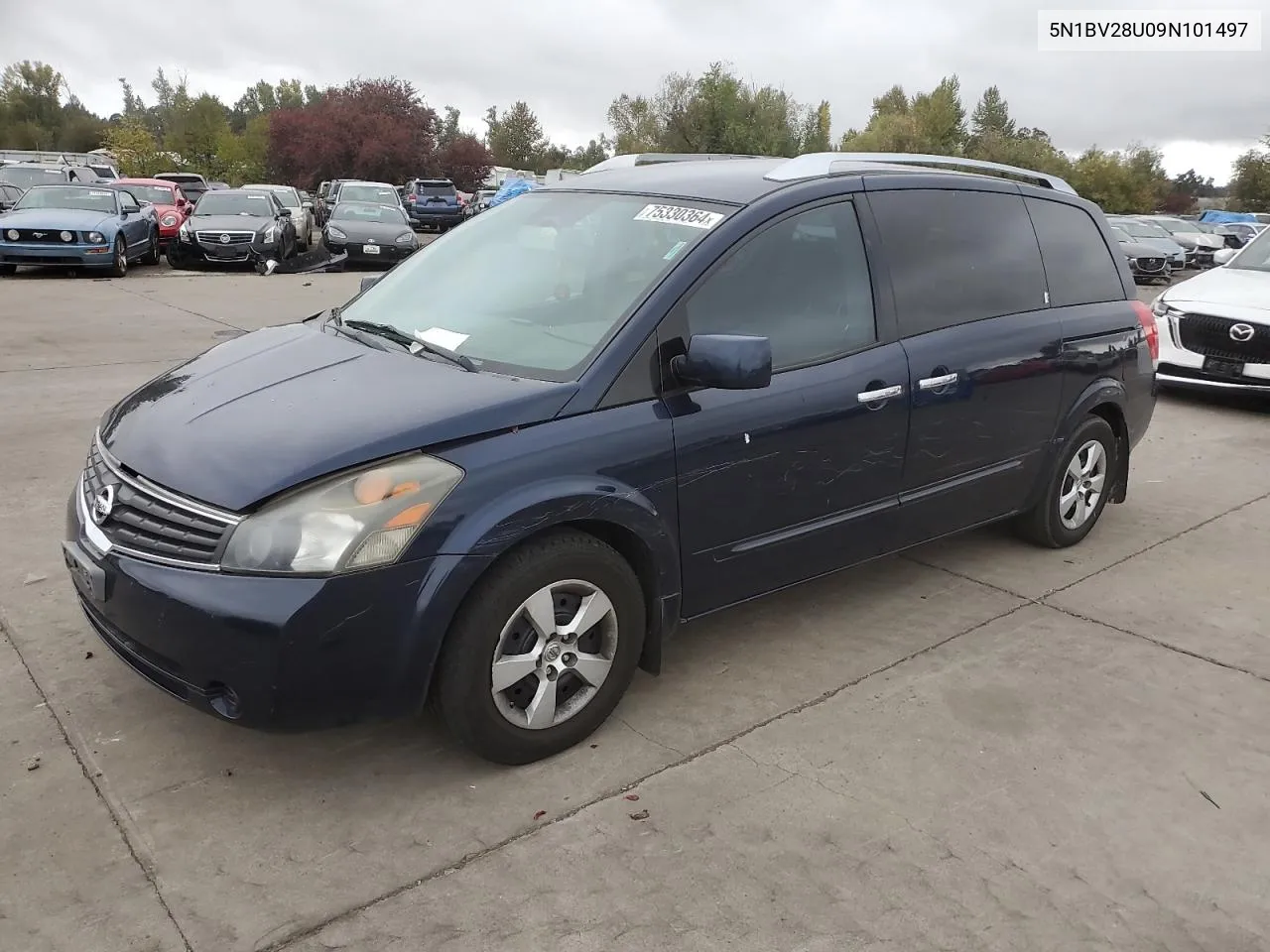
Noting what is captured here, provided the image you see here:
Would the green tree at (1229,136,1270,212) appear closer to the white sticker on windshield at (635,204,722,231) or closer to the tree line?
the tree line

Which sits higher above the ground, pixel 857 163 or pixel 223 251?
pixel 857 163

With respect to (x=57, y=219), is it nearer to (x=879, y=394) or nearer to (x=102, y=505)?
(x=102, y=505)

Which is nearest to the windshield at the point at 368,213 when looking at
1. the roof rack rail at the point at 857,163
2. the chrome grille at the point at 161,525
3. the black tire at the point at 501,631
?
the roof rack rail at the point at 857,163

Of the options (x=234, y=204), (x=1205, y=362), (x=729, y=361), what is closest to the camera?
(x=729, y=361)

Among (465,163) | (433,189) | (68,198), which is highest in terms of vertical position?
(465,163)

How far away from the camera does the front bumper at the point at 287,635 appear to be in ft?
8.54

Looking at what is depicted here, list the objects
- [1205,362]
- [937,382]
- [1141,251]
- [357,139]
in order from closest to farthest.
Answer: [937,382], [1205,362], [1141,251], [357,139]

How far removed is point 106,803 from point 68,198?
1616 cm

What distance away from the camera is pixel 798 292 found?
12.1 feet

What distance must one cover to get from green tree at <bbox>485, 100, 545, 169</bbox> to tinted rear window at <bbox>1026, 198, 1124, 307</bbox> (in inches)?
3084

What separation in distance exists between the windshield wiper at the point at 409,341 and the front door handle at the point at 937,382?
177 cm

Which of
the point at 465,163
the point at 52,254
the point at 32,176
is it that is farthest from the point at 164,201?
the point at 465,163

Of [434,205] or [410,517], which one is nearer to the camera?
[410,517]

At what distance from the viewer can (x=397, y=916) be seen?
8.18 feet
